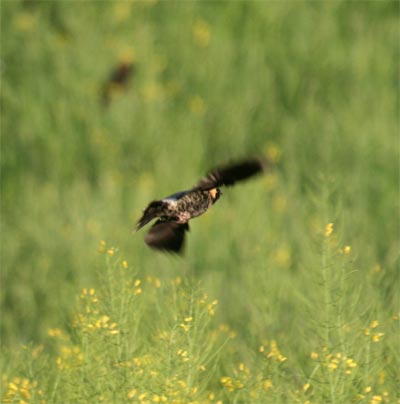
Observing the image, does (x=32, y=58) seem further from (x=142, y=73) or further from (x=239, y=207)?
(x=239, y=207)

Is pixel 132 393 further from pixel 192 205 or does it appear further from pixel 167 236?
pixel 167 236

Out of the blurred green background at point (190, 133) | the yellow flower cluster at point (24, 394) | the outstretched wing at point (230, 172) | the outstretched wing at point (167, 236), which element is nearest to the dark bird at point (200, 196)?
the outstretched wing at point (230, 172)

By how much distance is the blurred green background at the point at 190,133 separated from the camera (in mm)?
7910

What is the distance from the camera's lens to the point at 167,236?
4.55 m

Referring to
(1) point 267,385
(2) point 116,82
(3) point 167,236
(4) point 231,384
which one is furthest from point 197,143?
(1) point 267,385

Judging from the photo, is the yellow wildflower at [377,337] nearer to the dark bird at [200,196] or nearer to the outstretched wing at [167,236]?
the dark bird at [200,196]

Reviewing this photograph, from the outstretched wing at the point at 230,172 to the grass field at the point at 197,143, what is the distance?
1.06m

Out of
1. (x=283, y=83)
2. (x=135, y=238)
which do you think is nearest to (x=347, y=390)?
(x=135, y=238)

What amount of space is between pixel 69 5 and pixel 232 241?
3783 millimetres

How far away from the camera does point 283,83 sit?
1009cm

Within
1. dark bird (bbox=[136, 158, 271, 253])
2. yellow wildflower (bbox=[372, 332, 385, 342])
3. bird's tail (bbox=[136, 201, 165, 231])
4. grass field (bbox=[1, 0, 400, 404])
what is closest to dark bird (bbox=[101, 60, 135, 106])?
grass field (bbox=[1, 0, 400, 404])

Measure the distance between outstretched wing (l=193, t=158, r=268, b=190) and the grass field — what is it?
3.47 ft

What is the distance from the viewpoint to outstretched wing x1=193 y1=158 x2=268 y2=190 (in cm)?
396

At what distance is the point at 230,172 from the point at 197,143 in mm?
5235
